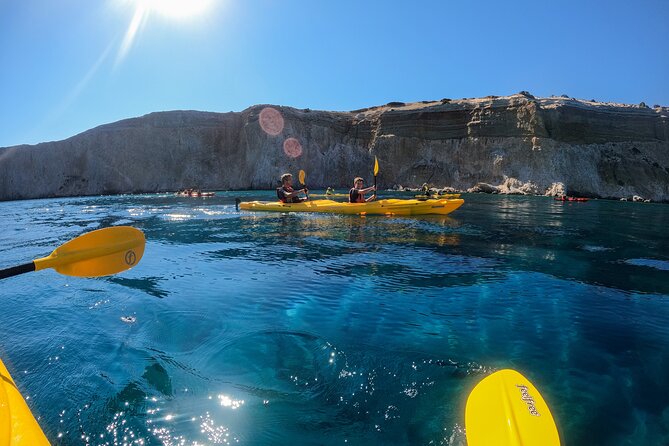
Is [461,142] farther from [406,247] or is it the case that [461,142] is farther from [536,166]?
[406,247]

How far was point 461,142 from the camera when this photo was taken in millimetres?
45469

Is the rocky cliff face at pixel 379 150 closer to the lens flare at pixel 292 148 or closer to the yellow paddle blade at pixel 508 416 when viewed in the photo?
the lens flare at pixel 292 148

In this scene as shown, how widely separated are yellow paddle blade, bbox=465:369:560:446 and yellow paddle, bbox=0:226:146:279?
4.01m

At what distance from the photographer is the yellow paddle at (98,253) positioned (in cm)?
404

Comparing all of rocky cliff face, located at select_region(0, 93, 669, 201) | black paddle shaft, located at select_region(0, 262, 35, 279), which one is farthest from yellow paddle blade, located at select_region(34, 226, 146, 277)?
rocky cliff face, located at select_region(0, 93, 669, 201)

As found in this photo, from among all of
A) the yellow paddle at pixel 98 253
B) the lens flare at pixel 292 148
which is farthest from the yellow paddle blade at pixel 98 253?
the lens flare at pixel 292 148

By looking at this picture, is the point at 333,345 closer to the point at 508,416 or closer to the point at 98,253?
the point at 508,416

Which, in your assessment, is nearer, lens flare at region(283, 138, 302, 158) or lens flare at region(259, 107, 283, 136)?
lens flare at region(283, 138, 302, 158)

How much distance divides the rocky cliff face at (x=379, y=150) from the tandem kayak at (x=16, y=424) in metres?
42.3

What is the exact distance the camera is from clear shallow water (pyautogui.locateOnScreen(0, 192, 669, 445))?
294 centimetres

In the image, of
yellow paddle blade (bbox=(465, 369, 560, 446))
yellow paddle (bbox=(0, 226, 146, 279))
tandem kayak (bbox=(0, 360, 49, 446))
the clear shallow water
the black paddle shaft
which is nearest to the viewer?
tandem kayak (bbox=(0, 360, 49, 446))

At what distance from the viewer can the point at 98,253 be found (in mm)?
4359

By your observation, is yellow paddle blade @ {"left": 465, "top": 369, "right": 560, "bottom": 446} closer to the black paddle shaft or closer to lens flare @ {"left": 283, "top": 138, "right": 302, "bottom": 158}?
the black paddle shaft

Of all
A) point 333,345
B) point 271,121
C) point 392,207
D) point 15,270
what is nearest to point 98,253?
point 15,270
